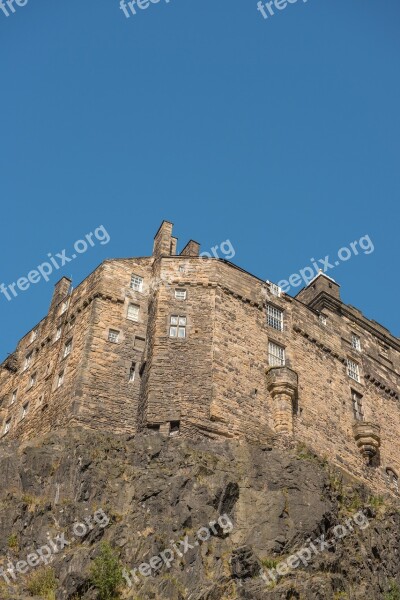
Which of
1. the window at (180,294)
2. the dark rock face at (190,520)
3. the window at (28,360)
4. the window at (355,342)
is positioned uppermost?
the window at (355,342)

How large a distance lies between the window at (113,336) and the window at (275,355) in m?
7.51

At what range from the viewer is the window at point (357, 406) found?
130ft

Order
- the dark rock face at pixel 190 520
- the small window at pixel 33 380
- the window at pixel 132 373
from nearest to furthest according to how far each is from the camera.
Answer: the dark rock face at pixel 190 520
the window at pixel 132 373
the small window at pixel 33 380

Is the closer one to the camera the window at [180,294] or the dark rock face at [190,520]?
the dark rock face at [190,520]

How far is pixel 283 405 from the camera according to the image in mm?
34750

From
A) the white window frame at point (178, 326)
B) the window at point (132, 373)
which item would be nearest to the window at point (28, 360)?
the window at point (132, 373)

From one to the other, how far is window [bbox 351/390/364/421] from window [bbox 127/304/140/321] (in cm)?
1248

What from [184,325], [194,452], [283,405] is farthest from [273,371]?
[194,452]

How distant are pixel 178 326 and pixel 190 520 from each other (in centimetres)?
1118

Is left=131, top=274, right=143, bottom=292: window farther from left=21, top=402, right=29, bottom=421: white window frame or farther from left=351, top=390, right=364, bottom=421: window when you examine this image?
left=351, top=390, right=364, bottom=421: window

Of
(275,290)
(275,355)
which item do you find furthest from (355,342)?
(275,355)

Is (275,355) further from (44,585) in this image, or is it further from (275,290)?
(44,585)

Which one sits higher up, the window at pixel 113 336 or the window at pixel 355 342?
the window at pixel 355 342

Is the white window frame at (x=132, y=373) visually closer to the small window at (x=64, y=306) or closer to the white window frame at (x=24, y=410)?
the white window frame at (x=24, y=410)
